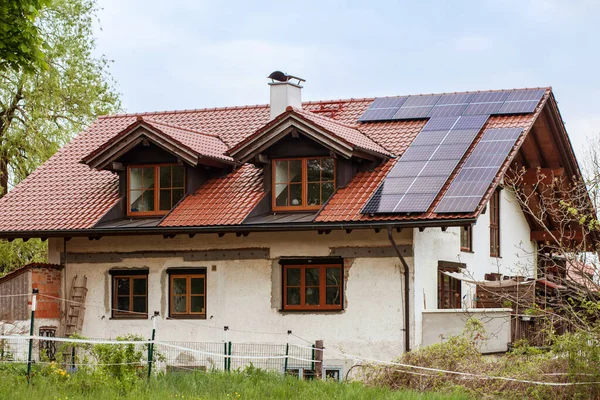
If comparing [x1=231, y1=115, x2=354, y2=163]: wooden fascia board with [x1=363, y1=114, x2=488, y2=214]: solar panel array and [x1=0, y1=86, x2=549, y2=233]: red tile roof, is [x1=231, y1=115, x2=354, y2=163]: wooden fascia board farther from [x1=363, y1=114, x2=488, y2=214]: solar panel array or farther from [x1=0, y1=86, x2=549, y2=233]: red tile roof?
[x1=363, y1=114, x2=488, y2=214]: solar panel array

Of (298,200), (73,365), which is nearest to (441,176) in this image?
(298,200)

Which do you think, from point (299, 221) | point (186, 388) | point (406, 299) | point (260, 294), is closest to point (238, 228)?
point (299, 221)

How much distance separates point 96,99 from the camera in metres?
43.4

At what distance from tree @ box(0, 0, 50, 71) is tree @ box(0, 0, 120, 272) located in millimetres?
21633

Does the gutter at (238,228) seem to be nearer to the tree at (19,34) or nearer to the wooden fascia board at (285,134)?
the wooden fascia board at (285,134)

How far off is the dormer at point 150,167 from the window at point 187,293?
167 centimetres

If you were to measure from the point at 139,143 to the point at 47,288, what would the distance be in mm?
4251

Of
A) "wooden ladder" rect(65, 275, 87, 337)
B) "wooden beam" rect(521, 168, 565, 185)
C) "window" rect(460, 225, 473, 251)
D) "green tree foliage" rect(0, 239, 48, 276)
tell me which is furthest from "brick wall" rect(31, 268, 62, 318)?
"green tree foliage" rect(0, 239, 48, 276)

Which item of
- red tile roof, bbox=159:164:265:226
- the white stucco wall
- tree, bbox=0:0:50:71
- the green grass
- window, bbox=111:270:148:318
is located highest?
tree, bbox=0:0:50:71

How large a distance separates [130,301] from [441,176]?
8.37 meters

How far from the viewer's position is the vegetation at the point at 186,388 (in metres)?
17.5

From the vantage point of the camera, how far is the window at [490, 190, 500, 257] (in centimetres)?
3028

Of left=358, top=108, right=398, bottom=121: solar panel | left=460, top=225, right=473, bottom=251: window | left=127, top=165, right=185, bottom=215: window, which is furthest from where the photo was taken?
left=358, top=108, right=398, bottom=121: solar panel

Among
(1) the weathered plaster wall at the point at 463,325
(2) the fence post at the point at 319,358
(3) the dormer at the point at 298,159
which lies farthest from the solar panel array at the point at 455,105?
(2) the fence post at the point at 319,358
